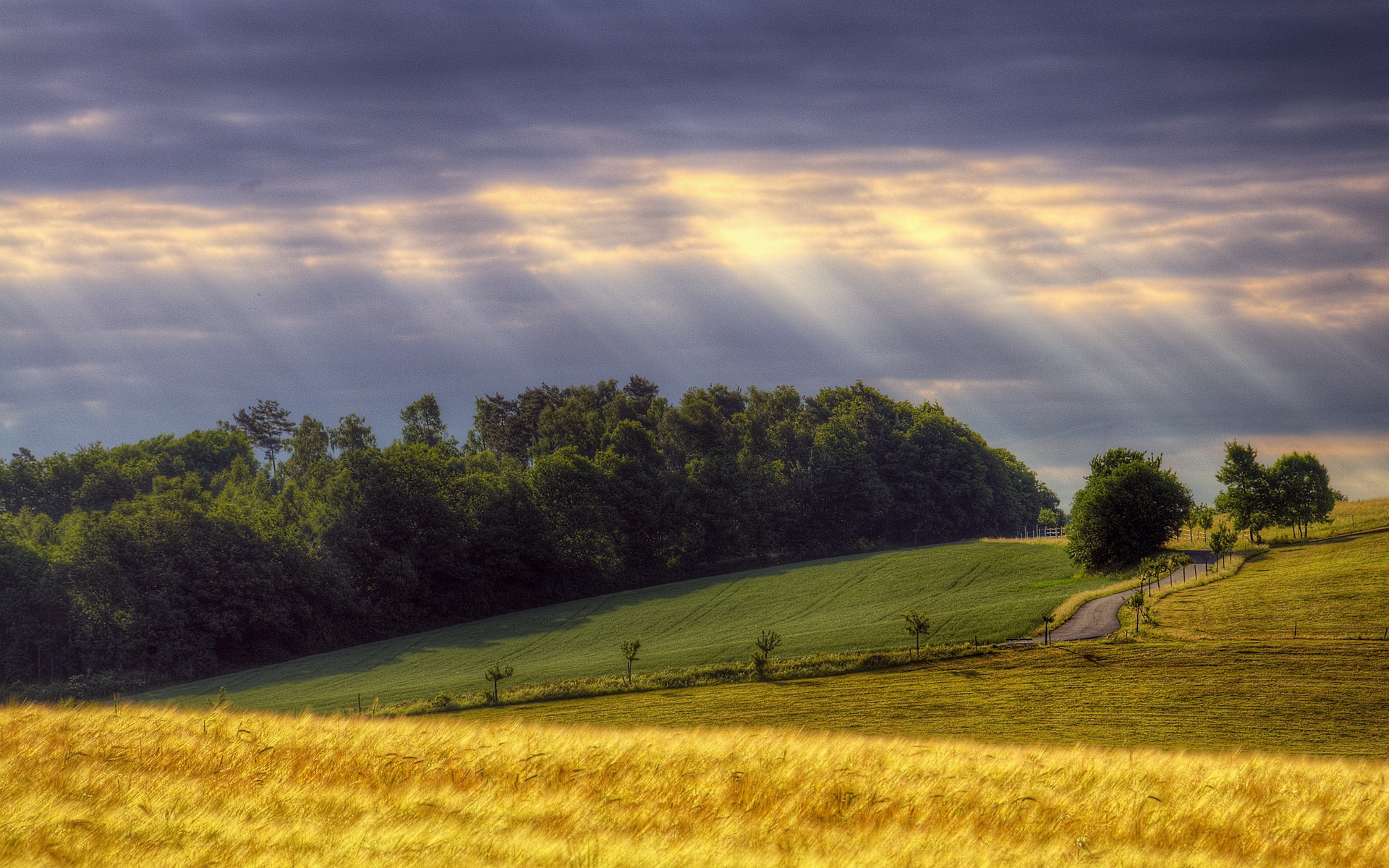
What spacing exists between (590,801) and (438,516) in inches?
3292

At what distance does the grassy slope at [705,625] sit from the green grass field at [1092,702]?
24.3 feet

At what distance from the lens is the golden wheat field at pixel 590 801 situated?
722 centimetres

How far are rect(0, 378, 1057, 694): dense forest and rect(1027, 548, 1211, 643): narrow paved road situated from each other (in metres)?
49.0

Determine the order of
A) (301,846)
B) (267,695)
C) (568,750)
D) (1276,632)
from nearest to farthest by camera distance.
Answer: (301,846)
(568,750)
(1276,632)
(267,695)

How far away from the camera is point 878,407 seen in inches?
5207

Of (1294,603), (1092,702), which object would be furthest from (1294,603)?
(1092,702)

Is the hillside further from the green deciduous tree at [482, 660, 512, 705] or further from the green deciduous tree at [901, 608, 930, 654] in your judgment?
the green deciduous tree at [482, 660, 512, 705]

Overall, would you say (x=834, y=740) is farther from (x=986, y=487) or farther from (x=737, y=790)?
(x=986, y=487)

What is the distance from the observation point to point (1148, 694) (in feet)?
123

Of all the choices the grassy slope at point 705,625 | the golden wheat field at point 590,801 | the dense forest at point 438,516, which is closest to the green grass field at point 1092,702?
the grassy slope at point 705,625

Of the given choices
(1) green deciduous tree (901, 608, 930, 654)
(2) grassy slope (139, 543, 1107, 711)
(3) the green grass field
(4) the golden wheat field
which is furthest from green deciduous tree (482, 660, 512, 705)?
(4) the golden wheat field

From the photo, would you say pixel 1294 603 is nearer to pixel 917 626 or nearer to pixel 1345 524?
pixel 917 626

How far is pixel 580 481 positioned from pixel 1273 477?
60.2 m

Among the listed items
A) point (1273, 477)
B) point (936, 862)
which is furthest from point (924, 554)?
point (936, 862)
